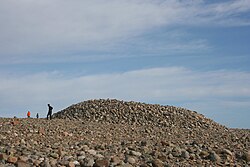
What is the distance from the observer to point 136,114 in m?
22.0

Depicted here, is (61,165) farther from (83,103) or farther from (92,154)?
(83,103)

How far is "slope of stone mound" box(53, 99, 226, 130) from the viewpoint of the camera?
21.2m

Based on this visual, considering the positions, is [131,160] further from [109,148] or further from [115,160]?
[109,148]

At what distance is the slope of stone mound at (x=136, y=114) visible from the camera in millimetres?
21188

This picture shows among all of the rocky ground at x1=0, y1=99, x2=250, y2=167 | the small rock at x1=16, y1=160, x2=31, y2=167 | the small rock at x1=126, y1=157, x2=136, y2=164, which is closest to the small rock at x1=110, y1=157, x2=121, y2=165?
the rocky ground at x1=0, y1=99, x2=250, y2=167

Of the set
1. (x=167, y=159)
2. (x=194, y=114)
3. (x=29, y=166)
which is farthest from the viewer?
(x=194, y=114)

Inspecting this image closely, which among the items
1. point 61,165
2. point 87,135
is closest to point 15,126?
point 87,135

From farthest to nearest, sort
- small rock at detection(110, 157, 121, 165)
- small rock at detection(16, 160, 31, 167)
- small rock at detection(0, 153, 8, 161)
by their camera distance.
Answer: small rock at detection(110, 157, 121, 165) → small rock at detection(0, 153, 8, 161) → small rock at detection(16, 160, 31, 167)

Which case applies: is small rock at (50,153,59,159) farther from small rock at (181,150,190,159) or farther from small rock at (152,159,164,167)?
small rock at (181,150,190,159)

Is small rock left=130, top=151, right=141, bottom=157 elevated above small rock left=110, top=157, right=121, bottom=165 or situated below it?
above

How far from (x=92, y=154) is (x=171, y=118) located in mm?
13365

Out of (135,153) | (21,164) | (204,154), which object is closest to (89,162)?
(21,164)

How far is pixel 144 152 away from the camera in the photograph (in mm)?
9430

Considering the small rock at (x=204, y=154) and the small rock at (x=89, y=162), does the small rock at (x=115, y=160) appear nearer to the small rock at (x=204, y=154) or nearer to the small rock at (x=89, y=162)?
the small rock at (x=89, y=162)
